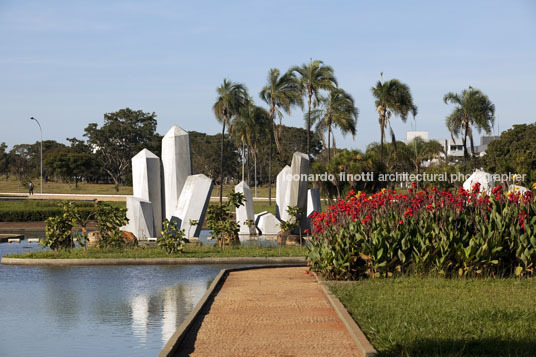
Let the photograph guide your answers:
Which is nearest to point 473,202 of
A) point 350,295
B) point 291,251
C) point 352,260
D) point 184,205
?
point 352,260

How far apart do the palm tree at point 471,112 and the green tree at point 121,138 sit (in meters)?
45.8

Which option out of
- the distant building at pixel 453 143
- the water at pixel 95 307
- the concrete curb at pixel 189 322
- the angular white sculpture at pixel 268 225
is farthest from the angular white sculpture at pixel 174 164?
the distant building at pixel 453 143

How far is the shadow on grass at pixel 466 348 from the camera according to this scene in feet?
24.6

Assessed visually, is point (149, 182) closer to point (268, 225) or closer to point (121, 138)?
point (268, 225)

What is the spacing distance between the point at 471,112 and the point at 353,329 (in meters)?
55.3

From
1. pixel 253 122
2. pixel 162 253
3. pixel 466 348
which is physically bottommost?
pixel 466 348

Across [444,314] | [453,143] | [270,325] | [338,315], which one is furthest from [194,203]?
[453,143]

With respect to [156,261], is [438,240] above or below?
above

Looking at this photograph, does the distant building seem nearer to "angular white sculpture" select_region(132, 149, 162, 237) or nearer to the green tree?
the green tree

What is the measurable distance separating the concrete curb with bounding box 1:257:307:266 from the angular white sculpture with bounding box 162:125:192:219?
694cm

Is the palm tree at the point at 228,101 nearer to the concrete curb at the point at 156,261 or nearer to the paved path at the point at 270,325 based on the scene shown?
the concrete curb at the point at 156,261

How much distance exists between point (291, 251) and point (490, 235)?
7888mm

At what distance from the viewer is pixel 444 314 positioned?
9.63 meters

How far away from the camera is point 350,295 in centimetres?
1155
